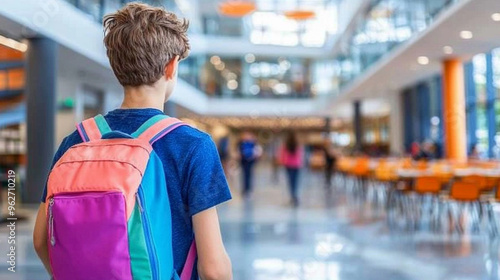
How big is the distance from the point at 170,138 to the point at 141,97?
16cm

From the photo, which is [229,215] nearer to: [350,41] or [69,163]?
[69,163]

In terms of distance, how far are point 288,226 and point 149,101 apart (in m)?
6.85

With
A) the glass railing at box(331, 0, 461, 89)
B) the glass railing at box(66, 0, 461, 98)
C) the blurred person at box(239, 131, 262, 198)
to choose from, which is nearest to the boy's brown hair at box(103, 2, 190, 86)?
the glass railing at box(331, 0, 461, 89)

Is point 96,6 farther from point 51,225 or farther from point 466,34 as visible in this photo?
point 51,225

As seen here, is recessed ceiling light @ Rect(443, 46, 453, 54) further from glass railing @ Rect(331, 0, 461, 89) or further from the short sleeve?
the short sleeve

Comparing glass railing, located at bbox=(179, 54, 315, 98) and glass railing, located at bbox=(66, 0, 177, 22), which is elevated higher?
glass railing, located at bbox=(179, 54, 315, 98)

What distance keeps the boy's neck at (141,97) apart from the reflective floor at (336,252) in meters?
3.56

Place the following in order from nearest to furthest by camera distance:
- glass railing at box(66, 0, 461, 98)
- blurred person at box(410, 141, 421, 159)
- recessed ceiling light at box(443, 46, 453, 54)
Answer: blurred person at box(410, 141, 421, 159), recessed ceiling light at box(443, 46, 453, 54), glass railing at box(66, 0, 461, 98)

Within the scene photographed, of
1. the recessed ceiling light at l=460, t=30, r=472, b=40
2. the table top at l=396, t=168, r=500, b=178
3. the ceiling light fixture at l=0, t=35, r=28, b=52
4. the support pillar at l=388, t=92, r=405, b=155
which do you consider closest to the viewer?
the ceiling light fixture at l=0, t=35, r=28, b=52

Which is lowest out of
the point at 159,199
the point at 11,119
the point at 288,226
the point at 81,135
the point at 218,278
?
the point at 288,226

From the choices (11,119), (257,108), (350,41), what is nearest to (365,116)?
(257,108)

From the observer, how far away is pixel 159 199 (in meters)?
1.05

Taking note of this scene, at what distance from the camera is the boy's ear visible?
3.91 feet

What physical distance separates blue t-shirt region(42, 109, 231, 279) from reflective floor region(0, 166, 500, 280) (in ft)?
11.7
